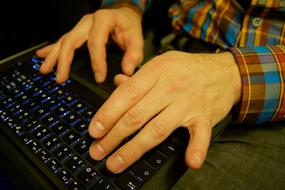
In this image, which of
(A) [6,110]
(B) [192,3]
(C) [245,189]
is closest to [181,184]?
(C) [245,189]

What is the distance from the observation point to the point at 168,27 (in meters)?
0.84

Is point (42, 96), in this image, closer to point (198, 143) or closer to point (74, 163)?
point (74, 163)

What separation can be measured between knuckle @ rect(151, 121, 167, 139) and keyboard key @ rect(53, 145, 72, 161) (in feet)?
0.40

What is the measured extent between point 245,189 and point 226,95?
0.14 metres

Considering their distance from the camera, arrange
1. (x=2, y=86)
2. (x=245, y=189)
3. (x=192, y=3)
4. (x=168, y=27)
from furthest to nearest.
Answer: (x=168, y=27)
(x=192, y=3)
(x=2, y=86)
(x=245, y=189)

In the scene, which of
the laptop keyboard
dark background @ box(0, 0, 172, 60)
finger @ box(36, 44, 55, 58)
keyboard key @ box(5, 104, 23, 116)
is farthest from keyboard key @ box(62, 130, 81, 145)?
dark background @ box(0, 0, 172, 60)

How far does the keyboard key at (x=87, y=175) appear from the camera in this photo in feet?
1.24

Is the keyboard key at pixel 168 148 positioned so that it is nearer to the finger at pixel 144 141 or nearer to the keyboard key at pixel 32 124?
the finger at pixel 144 141

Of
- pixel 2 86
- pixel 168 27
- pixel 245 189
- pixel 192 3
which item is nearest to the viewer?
pixel 245 189

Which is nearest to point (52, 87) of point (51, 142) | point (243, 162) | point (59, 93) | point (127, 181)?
point (59, 93)

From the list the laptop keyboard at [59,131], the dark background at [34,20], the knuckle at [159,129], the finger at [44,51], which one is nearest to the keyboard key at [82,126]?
the laptop keyboard at [59,131]

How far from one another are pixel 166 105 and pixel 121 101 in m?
0.07

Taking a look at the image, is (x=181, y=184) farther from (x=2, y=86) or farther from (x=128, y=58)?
(x=2, y=86)

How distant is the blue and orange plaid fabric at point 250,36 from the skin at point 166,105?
3 cm
